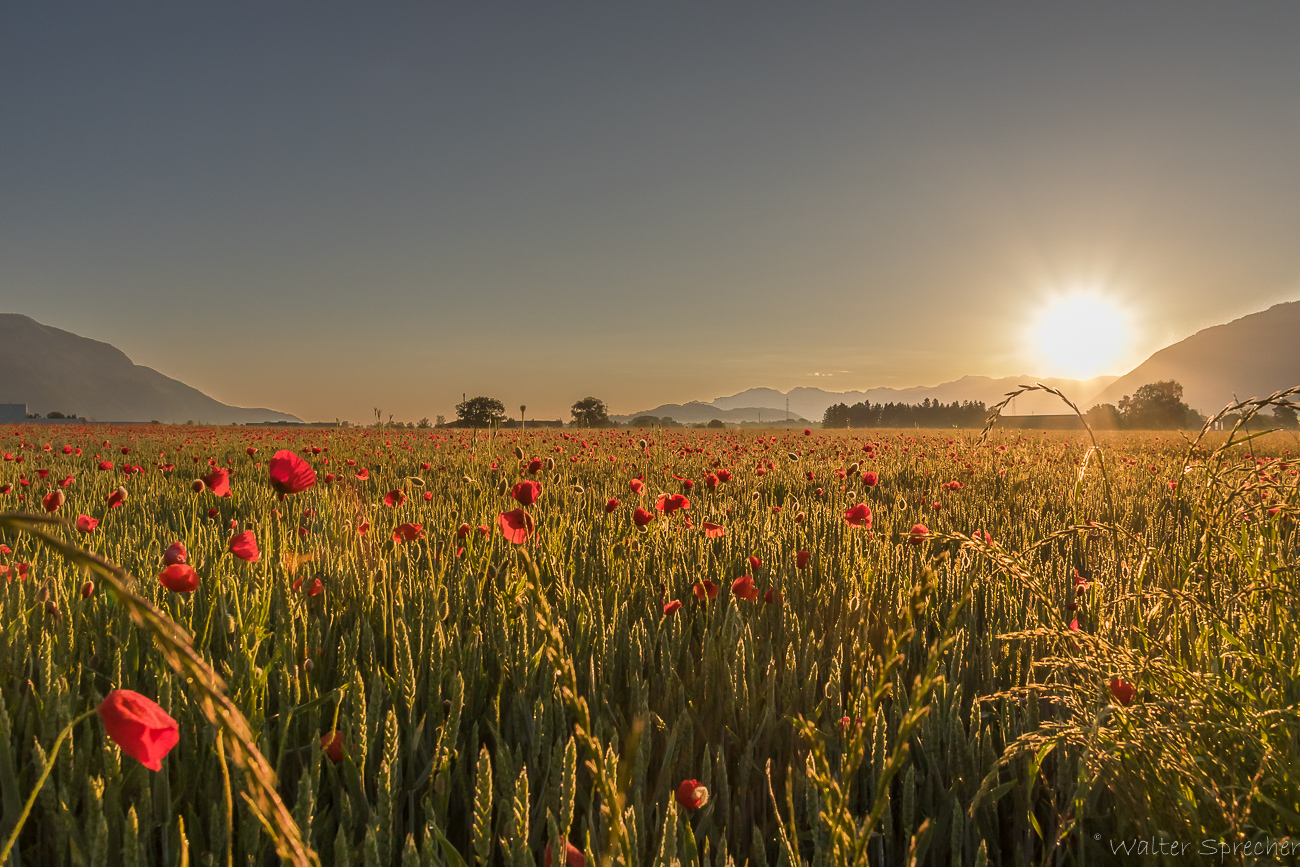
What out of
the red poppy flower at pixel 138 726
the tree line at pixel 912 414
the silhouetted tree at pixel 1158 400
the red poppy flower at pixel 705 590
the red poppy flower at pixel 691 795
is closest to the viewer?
the red poppy flower at pixel 138 726

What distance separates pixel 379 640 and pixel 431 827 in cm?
112

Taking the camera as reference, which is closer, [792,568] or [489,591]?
[489,591]

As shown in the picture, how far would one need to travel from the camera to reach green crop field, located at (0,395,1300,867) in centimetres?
97

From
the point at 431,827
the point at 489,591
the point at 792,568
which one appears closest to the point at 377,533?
the point at 489,591

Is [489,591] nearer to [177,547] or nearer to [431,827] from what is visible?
[177,547]

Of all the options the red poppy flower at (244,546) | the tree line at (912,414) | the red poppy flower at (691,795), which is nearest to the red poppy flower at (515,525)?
the red poppy flower at (244,546)

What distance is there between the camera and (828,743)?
5.16 ft

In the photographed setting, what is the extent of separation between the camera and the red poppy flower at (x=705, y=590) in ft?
7.67

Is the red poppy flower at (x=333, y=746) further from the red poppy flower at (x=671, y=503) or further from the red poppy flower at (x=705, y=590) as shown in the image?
the red poppy flower at (x=671, y=503)

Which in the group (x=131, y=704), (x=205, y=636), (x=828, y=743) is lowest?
(x=828, y=743)

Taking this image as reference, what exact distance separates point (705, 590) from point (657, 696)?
0.62 metres

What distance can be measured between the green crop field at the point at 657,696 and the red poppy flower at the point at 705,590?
2 centimetres

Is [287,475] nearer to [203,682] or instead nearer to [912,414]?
[203,682]

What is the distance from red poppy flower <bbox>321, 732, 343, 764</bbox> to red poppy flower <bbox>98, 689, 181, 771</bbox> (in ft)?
1.93
